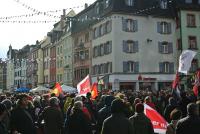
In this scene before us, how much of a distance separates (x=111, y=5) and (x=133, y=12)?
2749 mm

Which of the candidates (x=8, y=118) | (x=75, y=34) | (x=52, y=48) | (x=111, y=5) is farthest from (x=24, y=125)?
(x=52, y=48)

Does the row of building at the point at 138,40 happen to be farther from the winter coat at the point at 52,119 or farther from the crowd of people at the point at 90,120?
the winter coat at the point at 52,119

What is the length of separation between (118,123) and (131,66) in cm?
3895

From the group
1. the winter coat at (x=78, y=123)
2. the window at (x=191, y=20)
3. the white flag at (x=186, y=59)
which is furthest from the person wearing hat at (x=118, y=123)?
the window at (x=191, y=20)

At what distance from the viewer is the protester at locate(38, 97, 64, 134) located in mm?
10930

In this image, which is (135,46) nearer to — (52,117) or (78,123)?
(52,117)

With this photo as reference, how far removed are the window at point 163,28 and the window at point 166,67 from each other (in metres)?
3.79

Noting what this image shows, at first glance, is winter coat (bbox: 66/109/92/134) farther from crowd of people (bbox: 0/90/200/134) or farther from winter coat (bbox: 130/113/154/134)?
winter coat (bbox: 130/113/154/134)

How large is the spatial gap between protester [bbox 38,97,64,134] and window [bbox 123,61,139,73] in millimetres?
Result: 33998

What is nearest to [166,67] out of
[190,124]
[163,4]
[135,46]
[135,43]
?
[135,46]

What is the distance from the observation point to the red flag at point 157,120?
28.2 ft

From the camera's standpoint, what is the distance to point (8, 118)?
28.5ft

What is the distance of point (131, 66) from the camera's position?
45500 mm

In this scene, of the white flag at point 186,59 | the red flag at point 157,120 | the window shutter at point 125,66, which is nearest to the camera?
the red flag at point 157,120
